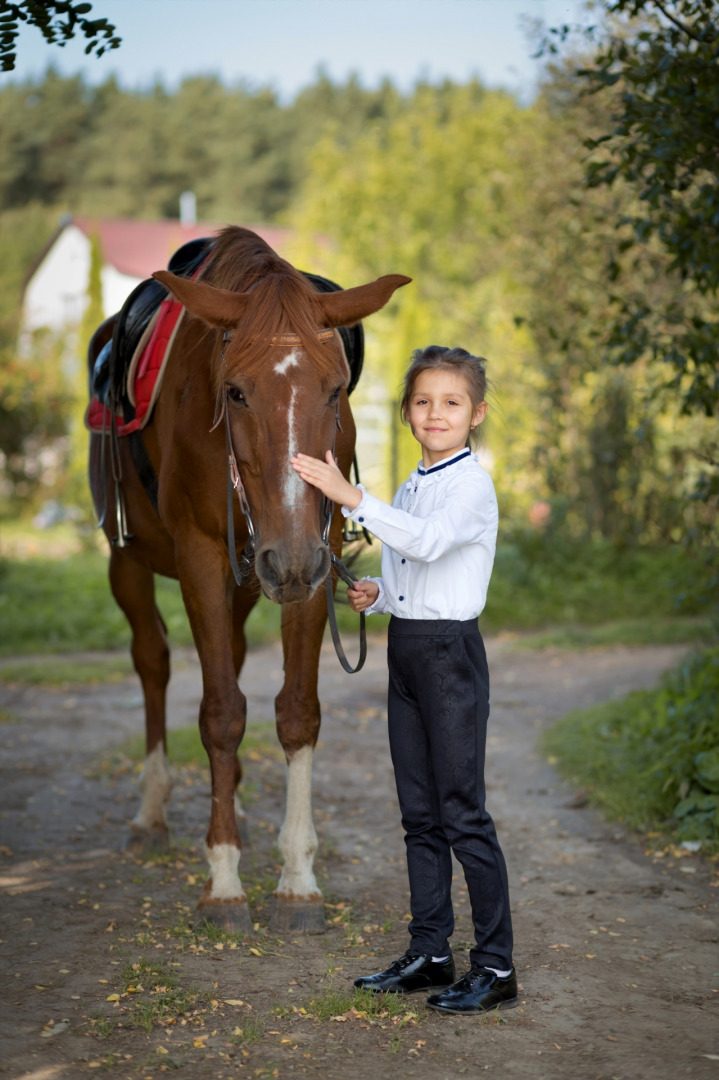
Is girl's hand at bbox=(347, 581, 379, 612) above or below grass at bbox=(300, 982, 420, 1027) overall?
above

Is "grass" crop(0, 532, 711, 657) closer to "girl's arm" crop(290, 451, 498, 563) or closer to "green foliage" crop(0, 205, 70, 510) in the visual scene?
"girl's arm" crop(290, 451, 498, 563)

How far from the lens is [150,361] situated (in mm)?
3842

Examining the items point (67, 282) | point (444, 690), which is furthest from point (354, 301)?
Result: point (67, 282)

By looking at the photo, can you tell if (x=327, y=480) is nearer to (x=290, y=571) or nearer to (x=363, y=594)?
(x=290, y=571)

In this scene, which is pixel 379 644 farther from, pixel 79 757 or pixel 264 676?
pixel 79 757

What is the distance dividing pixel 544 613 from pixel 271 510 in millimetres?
7586

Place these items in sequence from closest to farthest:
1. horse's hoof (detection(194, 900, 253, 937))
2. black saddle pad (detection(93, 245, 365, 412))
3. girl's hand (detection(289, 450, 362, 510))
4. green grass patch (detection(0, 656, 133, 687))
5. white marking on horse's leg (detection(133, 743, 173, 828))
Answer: girl's hand (detection(289, 450, 362, 510))
horse's hoof (detection(194, 900, 253, 937))
black saddle pad (detection(93, 245, 365, 412))
white marking on horse's leg (detection(133, 743, 173, 828))
green grass patch (detection(0, 656, 133, 687))

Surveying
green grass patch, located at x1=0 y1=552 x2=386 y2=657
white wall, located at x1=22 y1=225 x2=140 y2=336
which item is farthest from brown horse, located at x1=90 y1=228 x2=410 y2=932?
white wall, located at x1=22 y1=225 x2=140 y2=336

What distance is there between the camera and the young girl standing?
2.78 metres

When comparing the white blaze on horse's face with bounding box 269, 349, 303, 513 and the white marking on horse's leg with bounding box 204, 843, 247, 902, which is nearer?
the white blaze on horse's face with bounding box 269, 349, 303, 513

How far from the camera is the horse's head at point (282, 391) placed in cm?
266

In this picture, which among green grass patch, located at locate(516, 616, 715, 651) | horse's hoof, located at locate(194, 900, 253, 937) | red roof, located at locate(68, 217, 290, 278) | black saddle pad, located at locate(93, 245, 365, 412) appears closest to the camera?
horse's hoof, located at locate(194, 900, 253, 937)

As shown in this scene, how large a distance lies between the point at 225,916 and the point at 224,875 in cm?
12

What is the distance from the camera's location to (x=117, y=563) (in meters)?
4.66
